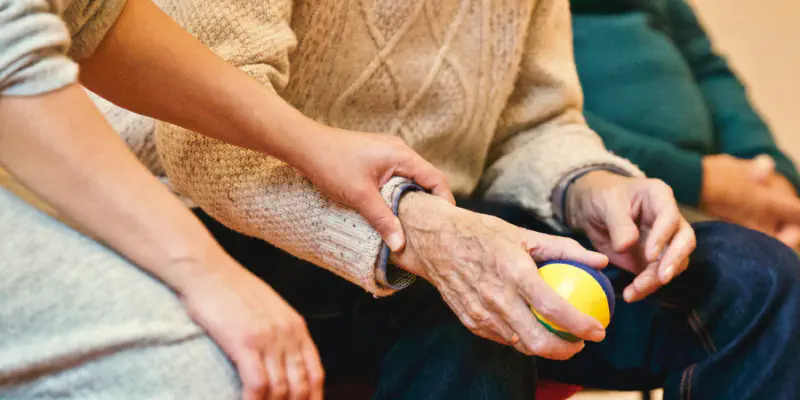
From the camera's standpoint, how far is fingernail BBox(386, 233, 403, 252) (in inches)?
27.1

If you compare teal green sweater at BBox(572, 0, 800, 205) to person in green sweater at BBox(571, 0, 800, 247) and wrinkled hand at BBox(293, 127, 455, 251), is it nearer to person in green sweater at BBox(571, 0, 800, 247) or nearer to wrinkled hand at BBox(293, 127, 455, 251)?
person in green sweater at BBox(571, 0, 800, 247)

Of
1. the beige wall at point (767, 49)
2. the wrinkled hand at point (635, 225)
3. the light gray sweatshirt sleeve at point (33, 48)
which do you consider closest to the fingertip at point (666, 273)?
the wrinkled hand at point (635, 225)

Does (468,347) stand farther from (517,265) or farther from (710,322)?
(710,322)

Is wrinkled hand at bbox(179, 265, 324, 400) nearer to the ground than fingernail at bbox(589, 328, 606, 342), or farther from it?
farther from it

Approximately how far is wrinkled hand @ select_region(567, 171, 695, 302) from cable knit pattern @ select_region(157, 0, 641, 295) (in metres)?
0.05

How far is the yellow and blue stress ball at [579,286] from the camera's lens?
2.07 ft

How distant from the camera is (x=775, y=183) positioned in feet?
4.94

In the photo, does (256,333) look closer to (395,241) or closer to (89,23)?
(395,241)

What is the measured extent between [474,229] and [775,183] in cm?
114

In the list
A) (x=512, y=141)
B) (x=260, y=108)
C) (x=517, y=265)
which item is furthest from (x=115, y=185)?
(x=512, y=141)

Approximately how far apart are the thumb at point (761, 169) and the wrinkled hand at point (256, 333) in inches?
49.2

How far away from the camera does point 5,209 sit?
0.51 metres

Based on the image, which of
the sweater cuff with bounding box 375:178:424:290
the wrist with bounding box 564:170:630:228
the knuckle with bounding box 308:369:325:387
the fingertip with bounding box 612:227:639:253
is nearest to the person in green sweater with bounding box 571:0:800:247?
the wrist with bounding box 564:170:630:228

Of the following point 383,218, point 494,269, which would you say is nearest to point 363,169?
point 383,218
